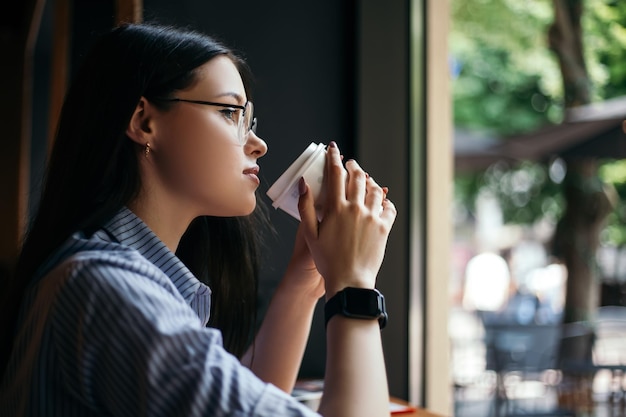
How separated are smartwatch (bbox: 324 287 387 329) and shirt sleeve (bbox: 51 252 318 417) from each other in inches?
7.0

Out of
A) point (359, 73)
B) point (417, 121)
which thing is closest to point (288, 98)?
point (359, 73)

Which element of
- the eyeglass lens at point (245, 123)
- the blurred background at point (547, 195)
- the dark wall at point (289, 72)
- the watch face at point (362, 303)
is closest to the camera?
the watch face at point (362, 303)

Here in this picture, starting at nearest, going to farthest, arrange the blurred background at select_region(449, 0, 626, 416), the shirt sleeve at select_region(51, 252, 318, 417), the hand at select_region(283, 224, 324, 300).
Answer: the shirt sleeve at select_region(51, 252, 318, 417) < the hand at select_region(283, 224, 324, 300) < the blurred background at select_region(449, 0, 626, 416)

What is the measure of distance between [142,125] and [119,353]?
437mm

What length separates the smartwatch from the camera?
988mm

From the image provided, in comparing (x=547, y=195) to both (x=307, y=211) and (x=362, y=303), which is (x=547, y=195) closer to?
(x=307, y=211)

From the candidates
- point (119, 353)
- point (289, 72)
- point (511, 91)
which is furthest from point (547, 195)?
point (119, 353)

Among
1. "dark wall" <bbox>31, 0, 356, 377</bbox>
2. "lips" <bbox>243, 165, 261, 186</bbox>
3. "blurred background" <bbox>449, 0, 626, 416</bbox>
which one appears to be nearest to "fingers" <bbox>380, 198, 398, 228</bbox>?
"lips" <bbox>243, 165, 261, 186</bbox>

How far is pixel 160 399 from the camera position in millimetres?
800

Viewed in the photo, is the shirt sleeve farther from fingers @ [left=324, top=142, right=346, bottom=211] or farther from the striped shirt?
fingers @ [left=324, top=142, right=346, bottom=211]

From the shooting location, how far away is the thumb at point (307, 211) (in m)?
1.11

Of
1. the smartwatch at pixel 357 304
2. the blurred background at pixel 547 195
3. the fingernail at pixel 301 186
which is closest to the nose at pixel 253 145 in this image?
the fingernail at pixel 301 186

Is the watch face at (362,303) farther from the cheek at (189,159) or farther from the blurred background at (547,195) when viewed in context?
the blurred background at (547,195)

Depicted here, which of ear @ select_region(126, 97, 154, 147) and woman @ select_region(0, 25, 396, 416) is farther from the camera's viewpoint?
ear @ select_region(126, 97, 154, 147)
